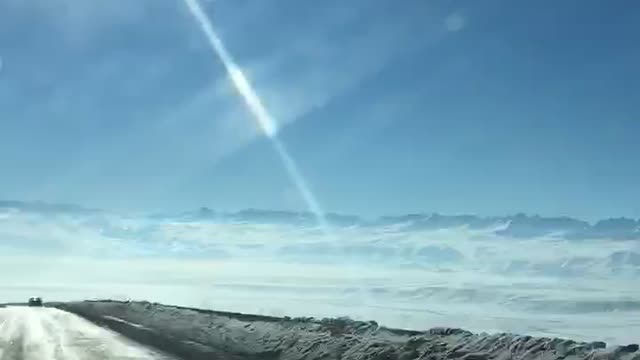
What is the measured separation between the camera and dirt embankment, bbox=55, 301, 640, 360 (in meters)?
29.3

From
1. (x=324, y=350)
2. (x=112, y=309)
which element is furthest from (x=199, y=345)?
(x=112, y=309)

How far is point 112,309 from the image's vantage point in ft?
283

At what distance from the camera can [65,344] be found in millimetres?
41219

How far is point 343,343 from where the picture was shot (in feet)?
124

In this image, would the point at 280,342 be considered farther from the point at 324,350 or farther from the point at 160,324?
the point at 160,324

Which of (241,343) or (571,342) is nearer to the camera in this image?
(571,342)

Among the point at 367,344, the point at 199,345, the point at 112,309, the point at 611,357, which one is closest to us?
the point at 611,357

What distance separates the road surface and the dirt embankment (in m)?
1.31

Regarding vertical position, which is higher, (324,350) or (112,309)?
(112,309)

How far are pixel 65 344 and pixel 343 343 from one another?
38.5 ft

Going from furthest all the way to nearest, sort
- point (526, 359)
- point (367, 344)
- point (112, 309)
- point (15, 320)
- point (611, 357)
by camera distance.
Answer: point (112, 309), point (15, 320), point (367, 344), point (526, 359), point (611, 357)

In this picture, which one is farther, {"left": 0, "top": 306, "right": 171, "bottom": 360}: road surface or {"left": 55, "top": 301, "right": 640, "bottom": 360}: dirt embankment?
{"left": 0, "top": 306, "right": 171, "bottom": 360}: road surface

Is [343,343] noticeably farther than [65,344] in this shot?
No

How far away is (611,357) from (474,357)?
491cm
